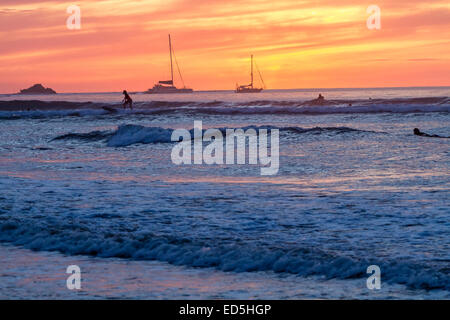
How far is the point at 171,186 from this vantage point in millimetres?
13688

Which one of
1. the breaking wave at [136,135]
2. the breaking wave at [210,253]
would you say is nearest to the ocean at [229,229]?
the breaking wave at [210,253]

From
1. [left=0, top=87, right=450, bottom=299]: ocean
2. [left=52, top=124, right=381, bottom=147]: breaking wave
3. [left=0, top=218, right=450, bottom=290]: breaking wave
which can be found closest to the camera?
[left=0, top=87, right=450, bottom=299]: ocean

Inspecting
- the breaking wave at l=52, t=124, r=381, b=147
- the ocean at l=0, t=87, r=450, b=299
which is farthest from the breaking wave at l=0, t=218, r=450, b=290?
the breaking wave at l=52, t=124, r=381, b=147

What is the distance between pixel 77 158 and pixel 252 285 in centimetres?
1513

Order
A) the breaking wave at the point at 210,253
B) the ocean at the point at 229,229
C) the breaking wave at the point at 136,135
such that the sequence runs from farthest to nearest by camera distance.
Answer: the breaking wave at the point at 136,135 → the breaking wave at the point at 210,253 → the ocean at the point at 229,229

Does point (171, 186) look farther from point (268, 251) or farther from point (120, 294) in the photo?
point (120, 294)

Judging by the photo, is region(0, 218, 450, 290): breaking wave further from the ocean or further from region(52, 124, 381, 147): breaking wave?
region(52, 124, 381, 147): breaking wave

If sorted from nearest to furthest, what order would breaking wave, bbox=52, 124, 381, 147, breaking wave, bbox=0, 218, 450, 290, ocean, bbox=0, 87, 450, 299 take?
1. ocean, bbox=0, 87, 450, 299
2. breaking wave, bbox=0, 218, 450, 290
3. breaking wave, bbox=52, 124, 381, 147

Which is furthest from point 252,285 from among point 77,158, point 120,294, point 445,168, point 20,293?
point 77,158

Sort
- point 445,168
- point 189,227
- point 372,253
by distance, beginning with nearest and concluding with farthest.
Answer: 1. point 372,253
2. point 189,227
3. point 445,168

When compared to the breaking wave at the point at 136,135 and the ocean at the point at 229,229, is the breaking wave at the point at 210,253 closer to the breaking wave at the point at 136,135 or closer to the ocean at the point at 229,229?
the ocean at the point at 229,229

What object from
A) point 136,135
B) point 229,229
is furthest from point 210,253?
point 136,135

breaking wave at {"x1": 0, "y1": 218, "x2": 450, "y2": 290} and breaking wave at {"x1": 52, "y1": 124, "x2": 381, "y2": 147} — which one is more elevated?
breaking wave at {"x1": 52, "y1": 124, "x2": 381, "y2": 147}

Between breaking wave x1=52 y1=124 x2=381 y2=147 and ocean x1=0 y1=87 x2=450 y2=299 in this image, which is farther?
breaking wave x1=52 y1=124 x2=381 y2=147
